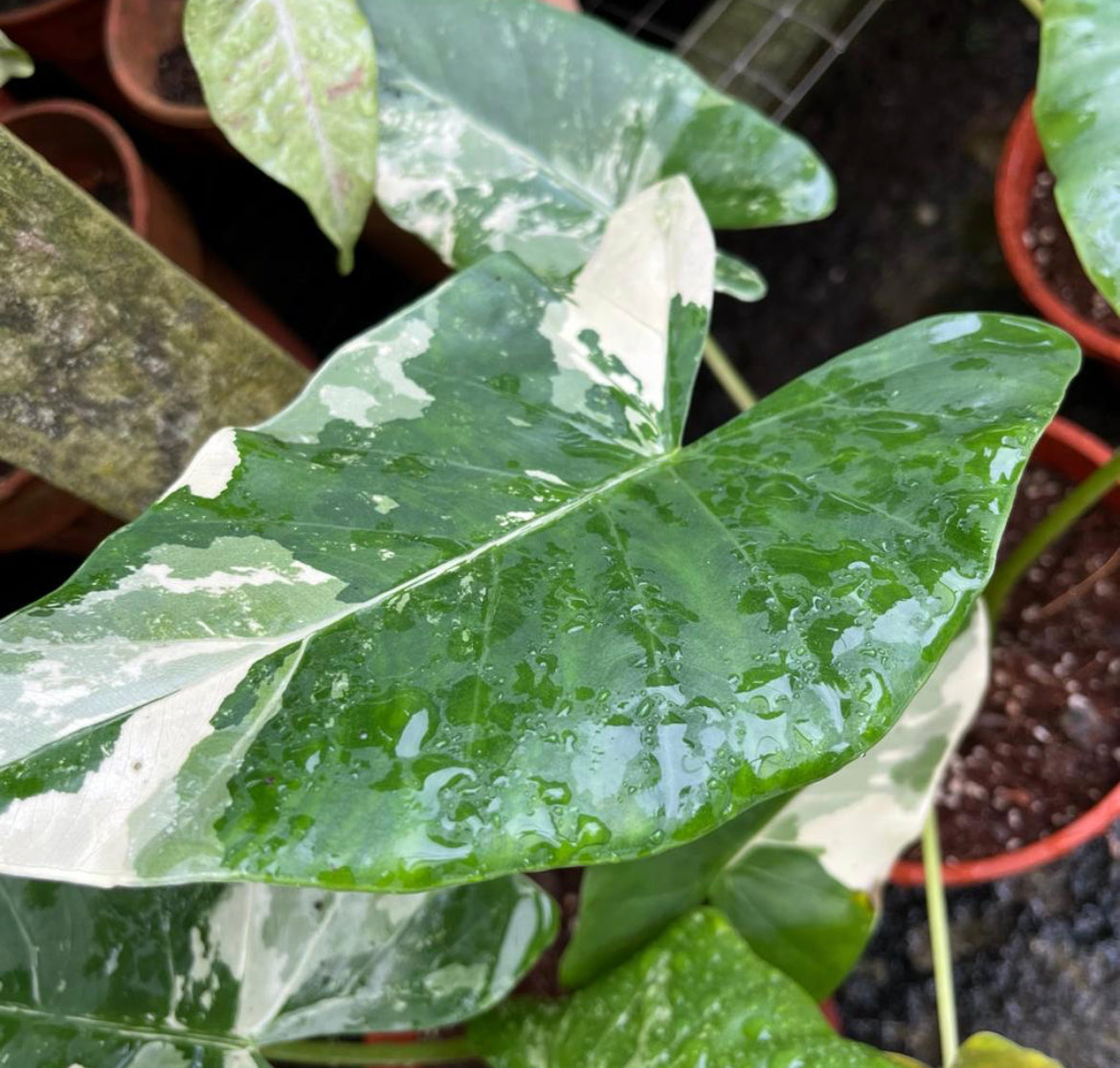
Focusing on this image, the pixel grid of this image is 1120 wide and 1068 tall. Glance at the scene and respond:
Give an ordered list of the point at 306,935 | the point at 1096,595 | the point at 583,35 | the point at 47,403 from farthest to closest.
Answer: the point at 1096,595
the point at 583,35
the point at 306,935
the point at 47,403

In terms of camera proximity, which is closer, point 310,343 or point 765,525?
point 765,525

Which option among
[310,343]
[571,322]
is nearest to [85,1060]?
[571,322]

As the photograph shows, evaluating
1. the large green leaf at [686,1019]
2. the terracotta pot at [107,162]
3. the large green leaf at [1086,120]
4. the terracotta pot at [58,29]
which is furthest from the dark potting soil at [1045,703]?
the terracotta pot at [58,29]

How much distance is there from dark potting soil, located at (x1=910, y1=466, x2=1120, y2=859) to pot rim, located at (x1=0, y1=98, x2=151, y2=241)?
3.63 ft

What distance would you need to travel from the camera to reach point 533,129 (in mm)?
902

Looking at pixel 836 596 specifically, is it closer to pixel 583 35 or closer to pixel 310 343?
pixel 583 35

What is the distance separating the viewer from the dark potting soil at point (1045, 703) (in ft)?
3.67

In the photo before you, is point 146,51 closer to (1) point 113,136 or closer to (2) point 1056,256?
(1) point 113,136

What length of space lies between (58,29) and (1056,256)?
138 centimetres

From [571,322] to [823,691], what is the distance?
0.34m

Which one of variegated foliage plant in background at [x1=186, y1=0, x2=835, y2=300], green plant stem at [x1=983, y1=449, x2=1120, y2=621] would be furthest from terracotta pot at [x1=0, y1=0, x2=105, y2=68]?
green plant stem at [x1=983, y1=449, x2=1120, y2=621]

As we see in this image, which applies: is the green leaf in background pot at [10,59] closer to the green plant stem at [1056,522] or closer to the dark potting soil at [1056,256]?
the green plant stem at [1056,522]

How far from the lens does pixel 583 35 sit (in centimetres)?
87

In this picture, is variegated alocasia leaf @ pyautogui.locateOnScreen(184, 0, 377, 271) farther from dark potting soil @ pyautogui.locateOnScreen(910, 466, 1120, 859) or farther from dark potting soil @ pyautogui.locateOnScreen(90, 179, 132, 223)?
dark potting soil @ pyautogui.locateOnScreen(910, 466, 1120, 859)
